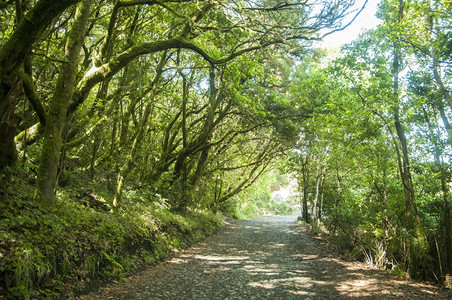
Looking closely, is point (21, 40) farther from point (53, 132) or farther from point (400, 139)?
point (400, 139)

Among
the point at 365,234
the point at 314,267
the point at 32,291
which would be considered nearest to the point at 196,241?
the point at 314,267

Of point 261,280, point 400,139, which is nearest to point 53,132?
point 261,280

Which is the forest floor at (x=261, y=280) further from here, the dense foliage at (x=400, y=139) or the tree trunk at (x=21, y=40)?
the tree trunk at (x=21, y=40)

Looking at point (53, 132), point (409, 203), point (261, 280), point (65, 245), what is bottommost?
point (261, 280)

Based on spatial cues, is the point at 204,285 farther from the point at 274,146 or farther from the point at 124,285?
the point at 274,146

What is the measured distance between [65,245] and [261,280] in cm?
438

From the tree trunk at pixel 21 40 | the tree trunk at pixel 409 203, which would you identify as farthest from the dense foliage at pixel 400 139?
the tree trunk at pixel 21 40

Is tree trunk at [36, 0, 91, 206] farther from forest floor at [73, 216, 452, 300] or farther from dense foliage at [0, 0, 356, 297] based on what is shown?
forest floor at [73, 216, 452, 300]

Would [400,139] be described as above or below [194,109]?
below

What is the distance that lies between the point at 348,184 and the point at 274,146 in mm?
6101

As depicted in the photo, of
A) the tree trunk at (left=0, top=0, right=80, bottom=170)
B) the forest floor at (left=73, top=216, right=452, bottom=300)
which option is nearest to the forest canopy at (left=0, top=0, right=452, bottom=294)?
the tree trunk at (left=0, top=0, right=80, bottom=170)

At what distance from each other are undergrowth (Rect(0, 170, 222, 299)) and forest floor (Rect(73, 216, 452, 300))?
0.41 metres

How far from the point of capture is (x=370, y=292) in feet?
20.2

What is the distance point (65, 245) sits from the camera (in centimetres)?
→ 530
